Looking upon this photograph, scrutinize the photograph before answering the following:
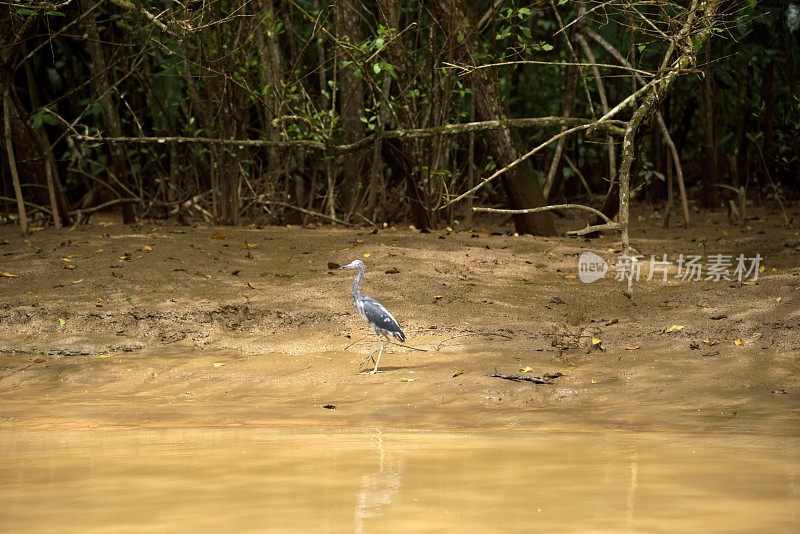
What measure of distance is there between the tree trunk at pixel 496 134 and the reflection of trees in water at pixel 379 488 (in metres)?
5.68

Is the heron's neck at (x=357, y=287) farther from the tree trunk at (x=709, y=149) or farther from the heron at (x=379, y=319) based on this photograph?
the tree trunk at (x=709, y=149)

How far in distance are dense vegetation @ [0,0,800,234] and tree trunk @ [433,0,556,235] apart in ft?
0.07

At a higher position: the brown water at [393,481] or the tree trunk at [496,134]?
the tree trunk at [496,134]

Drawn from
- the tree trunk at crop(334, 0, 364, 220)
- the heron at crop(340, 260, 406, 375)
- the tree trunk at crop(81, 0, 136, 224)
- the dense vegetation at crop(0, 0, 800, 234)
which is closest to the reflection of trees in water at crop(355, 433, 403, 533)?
the heron at crop(340, 260, 406, 375)

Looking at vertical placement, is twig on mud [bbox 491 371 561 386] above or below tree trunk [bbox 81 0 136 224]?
below

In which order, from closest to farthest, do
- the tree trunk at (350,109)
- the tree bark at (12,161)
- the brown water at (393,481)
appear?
1. the brown water at (393,481)
2. the tree bark at (12,161)
3. the tree trunk at (350,109)

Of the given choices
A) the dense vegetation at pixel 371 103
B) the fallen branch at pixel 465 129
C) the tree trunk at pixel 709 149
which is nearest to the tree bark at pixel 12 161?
the dense vegetation at pixel 371 103

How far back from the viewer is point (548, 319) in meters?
8.09

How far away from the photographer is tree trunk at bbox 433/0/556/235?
10.5m

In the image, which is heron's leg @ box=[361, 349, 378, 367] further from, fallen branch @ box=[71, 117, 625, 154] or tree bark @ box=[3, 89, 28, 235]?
tree bark @ box=[3, 89, 28, 235]

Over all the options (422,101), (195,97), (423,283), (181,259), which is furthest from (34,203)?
(423,283)

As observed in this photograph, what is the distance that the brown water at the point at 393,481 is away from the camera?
170 inches

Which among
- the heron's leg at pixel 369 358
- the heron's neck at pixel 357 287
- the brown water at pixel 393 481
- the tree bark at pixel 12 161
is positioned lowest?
the heron's leg at pixel 369 358

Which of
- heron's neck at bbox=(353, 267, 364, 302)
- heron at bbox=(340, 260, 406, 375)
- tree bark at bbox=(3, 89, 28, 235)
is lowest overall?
heron at bbox=(340, 260, 406, 375)
